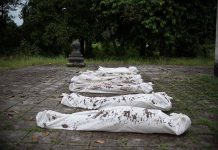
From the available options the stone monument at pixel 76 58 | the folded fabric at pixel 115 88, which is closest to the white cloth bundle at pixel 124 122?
the folded fabric at pixel 115 88

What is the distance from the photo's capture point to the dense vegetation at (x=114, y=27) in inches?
620

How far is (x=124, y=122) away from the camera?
4121 millimetres

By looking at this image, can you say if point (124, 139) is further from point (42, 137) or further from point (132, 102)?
point (132, 102)

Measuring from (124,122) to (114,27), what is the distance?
44.7 feet

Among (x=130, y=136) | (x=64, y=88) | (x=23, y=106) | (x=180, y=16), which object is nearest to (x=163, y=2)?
(x=180, y=16)

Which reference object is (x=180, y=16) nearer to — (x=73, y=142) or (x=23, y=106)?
(x=23, y=106)

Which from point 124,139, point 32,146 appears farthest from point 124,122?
point 32,146

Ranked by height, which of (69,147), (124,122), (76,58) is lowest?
(69,147)

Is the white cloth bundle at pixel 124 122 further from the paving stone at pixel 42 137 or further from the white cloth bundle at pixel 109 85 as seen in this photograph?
the white cloth bundle at pixel 109 85

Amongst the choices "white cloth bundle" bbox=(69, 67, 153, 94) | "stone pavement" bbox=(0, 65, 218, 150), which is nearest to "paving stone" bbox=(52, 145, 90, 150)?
"stone pavement" bbox=(0, 65, 218, 150)

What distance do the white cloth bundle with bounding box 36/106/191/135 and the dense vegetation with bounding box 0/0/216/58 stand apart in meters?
11.4

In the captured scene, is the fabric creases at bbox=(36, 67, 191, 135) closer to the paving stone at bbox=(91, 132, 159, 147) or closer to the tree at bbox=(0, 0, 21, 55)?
the paving stone at bbox=(91, 132, 159, 147)

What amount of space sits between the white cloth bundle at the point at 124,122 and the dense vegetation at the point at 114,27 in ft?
37.5

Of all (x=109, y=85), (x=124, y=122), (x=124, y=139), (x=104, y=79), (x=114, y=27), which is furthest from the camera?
(x=114, y=27)
